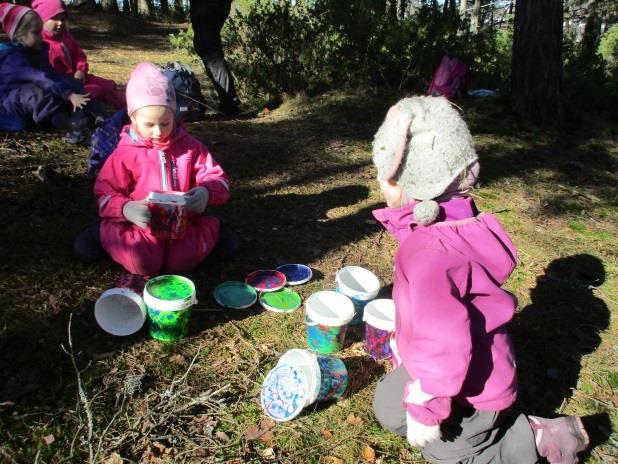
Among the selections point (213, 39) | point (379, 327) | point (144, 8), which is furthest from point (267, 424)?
point (144, 8)

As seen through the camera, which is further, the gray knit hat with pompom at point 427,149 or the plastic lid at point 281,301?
the plastic lid at point 281,301

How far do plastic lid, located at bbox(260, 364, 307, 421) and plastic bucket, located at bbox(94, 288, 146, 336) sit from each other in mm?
876

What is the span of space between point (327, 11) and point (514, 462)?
762 centimetres

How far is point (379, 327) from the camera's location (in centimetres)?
289

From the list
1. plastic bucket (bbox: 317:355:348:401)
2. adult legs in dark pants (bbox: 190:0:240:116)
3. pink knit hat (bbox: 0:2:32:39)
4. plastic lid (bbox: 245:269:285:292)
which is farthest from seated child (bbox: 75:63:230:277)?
adult legs in dark pants (bbox: 190:0:240:116)

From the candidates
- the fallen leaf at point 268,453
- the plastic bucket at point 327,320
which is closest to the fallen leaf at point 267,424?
the fallen leaf at point 268,453

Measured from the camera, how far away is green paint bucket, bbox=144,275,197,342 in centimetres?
282

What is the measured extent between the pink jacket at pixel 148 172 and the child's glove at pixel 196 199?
0.38ft

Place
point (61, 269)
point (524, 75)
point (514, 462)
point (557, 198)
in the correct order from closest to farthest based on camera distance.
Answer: point (514, 462)
point (61, 269)
point (557, 198)
point (524, 75)

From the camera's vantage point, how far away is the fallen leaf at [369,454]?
2.43 meters

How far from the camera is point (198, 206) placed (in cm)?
329

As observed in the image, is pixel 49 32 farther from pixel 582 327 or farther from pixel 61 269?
pixel 582 327

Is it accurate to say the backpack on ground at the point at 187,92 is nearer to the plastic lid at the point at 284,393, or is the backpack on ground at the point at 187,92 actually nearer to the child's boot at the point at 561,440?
the plastic lid at the point at 284,393

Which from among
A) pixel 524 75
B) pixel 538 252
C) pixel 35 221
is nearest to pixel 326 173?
pixel 538 252
